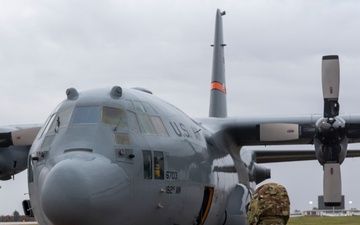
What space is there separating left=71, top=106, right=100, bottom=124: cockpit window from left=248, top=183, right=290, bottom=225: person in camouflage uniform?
660 centimetres

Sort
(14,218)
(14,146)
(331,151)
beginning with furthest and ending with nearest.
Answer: (14,218), (14,146), (331,151)

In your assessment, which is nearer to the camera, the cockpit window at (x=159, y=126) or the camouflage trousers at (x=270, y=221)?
the camouflage trousers at (x=270, y=221)

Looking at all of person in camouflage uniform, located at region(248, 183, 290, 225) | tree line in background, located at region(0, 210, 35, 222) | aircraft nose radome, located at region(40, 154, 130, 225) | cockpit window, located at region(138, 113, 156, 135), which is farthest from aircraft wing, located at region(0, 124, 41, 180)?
tree line in background, located at region(0, 210, 35, 222)

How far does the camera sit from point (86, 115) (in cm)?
1140

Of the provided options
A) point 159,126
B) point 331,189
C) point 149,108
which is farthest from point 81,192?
point 331,189

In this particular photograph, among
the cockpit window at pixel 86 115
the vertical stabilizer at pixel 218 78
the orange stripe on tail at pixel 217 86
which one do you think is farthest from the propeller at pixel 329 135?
the cockpit window at pixel 86 115

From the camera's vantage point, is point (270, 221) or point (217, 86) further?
point (217, 86)

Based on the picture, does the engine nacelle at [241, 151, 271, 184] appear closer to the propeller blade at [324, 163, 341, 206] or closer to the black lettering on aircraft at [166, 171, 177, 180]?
the propeller blade at [324, 163, 341, 206]

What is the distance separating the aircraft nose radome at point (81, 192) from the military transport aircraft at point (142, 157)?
0.05 ft

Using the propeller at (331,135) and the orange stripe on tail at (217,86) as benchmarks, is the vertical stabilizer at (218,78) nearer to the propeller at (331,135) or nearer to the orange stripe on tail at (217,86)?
the orange stripe on tail at (217,86)

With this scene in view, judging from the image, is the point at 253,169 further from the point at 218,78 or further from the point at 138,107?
the point at 138,107

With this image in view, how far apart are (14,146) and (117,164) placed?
313 inches

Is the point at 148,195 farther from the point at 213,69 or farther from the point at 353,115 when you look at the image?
the point at 213,69

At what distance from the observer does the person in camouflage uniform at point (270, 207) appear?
4.81 meters
